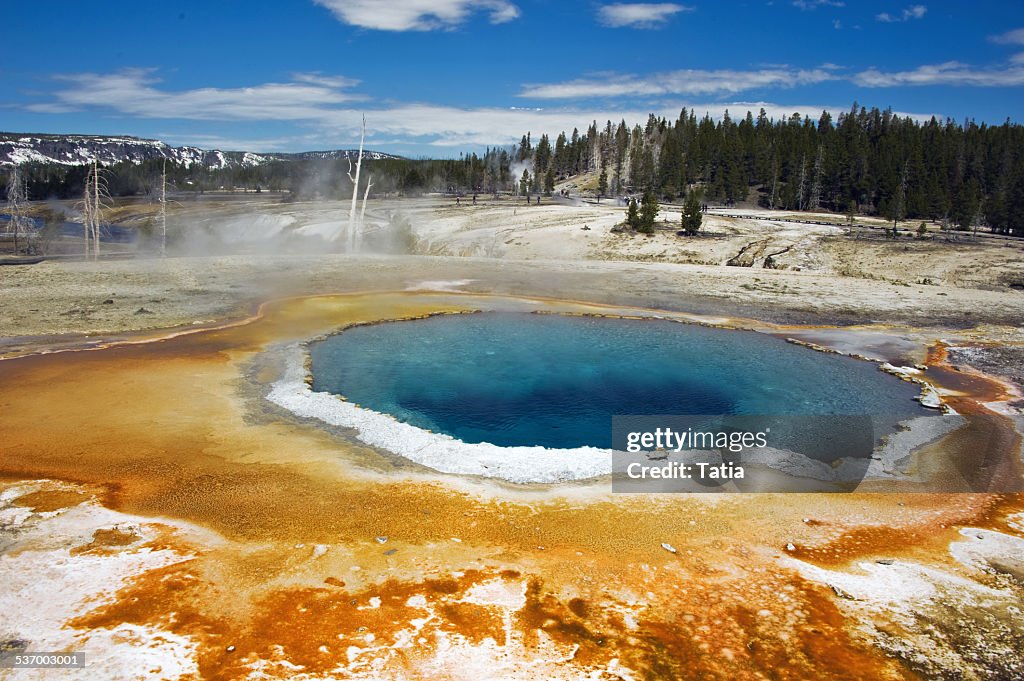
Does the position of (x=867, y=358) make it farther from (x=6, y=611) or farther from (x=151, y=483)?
(x=6, y=611)

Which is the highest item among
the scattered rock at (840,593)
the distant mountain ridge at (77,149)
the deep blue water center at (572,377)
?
the distant mountain ridge at (77,149)

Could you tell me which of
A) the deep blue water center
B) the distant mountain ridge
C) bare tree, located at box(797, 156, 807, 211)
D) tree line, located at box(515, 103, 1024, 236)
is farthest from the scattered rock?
the distant mountain ridge

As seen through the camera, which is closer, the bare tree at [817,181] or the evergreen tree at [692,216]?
the evergreen tree at [692,216]

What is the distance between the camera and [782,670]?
5.56m

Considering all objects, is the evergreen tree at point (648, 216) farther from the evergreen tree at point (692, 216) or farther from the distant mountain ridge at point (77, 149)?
the distant mountain ridge at point (77, 149)

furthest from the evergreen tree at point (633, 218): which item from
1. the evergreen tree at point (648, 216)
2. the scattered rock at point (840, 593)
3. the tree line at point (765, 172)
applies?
the scattered rock at point (840, 593)

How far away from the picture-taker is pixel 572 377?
48.4 ft

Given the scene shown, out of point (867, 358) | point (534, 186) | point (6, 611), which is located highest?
point (534, 186)

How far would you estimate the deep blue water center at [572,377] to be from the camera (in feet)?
40.4

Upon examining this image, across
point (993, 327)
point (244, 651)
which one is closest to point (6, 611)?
point (244, 651)

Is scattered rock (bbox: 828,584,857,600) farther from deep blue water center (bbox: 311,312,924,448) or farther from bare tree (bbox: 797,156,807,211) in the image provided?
bare tree (bbox: 797,156,807,211)

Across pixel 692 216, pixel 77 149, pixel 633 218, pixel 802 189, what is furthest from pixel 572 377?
pixel 77 149

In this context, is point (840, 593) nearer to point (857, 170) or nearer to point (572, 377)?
point (572, 377)

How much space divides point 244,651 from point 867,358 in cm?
1602
